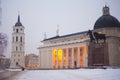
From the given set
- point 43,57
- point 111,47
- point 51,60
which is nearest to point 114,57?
point 111,47

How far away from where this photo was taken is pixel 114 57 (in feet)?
121

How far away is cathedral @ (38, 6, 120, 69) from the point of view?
2747 centimetres

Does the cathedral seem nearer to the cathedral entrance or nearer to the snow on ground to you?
the cathedral entrance

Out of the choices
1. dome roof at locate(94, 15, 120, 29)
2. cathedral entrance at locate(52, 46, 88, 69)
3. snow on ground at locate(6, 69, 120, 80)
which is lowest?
snow on ground at locate(6, 69, 120, 80)

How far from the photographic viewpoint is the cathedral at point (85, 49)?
90.1ft

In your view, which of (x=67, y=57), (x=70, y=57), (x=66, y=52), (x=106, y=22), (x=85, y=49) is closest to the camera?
(x=106, y=22)

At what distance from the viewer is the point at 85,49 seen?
141 ft

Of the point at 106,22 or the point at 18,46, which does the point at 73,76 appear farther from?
the point at 18,46

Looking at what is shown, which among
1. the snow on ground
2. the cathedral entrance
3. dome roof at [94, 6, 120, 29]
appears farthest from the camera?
the cathedral entrance

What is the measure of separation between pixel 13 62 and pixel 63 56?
36.7 ft

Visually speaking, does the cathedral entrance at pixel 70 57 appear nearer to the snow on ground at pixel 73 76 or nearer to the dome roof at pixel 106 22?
the dome roof at pixel 106 22

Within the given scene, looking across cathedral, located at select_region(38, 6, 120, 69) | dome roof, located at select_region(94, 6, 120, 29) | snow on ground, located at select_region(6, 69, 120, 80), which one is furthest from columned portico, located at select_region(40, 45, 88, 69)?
snow on ground, located at select_region(6, 69, 120, 80)

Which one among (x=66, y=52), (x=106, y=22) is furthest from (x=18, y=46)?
(x=106, y=22)

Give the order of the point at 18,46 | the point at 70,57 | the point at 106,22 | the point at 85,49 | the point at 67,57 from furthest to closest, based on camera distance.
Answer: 1. the point at 18,46
2. the point at 70,57
3. the point at 67,57
4. the point at 85,49
5. the point at 106,22
